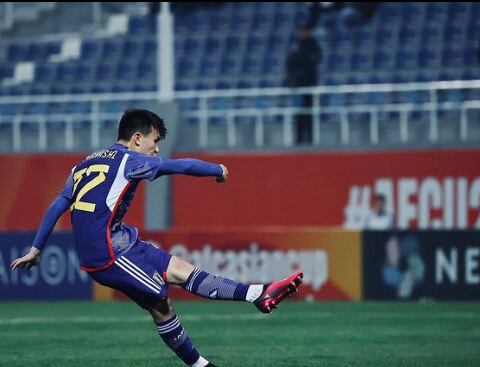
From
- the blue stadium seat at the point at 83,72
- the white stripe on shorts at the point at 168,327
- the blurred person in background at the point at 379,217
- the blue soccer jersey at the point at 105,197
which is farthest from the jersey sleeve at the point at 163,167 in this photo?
the blue stadium seat at the point at 83,72

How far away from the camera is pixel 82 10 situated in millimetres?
28562

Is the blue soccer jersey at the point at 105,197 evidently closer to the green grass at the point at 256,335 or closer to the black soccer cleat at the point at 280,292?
the black soccer cleat at the point at 280,292

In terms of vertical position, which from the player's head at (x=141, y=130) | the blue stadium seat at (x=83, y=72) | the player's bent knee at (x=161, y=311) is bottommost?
the player's bent knee at (x=161, y=311)

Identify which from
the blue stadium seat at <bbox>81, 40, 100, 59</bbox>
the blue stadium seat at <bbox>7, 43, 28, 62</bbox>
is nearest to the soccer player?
the blue stadium seat at <bbox>81, 40, 100, 59</bbox>

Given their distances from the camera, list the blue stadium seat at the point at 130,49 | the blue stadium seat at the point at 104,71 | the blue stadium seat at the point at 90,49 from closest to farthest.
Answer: the blue stadium seat at the point at 104,71 → the blue stadium seat at the point at 130,49 → the blue stadium seat at the point at 90,49

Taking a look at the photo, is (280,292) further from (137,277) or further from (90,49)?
(90,49)

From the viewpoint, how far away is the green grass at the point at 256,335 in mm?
10742

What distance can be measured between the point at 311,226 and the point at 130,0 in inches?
312

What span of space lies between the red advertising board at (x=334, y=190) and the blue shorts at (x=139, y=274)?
1288 cm

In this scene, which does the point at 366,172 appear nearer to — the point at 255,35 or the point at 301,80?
the point at 301,80

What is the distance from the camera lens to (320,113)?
2253 centimetres

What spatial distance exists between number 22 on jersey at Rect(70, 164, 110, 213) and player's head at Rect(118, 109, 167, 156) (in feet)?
0.89

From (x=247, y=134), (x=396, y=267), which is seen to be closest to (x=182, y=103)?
(x=247, y=134)

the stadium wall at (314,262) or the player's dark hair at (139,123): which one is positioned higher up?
the player's dark hair at (139,123)
